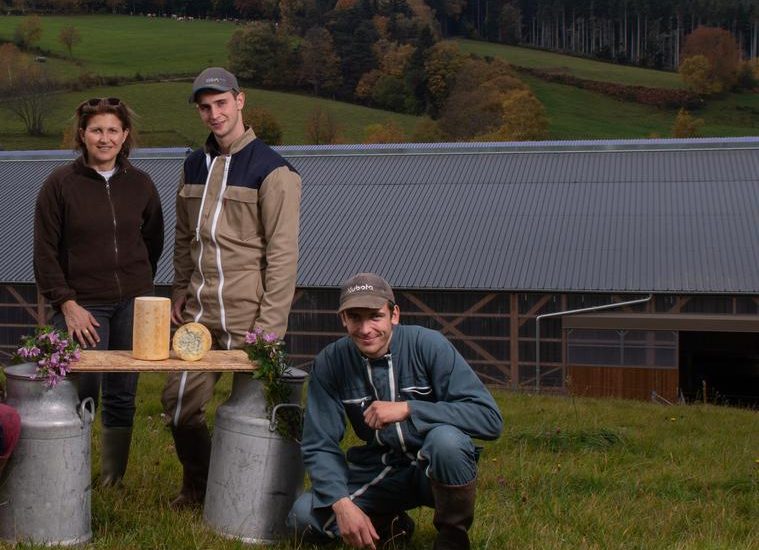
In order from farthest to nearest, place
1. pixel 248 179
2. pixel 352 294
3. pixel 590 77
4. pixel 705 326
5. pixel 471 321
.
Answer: pixel 590 77 → pixel 471 321 → pixel 705 326 → pixel 248 179 → pixel 352 294

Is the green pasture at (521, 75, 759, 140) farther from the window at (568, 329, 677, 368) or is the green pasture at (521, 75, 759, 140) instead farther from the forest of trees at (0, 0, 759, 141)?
the window at (568, 329, 677, 368)

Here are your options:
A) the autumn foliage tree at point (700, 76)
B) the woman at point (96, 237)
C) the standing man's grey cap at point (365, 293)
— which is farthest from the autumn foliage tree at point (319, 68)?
the standing man's grey cap at point (365, 293)

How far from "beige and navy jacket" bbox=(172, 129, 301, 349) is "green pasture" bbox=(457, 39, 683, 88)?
9025 cm

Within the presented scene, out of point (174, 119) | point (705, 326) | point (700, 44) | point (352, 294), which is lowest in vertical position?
point (705, 326)

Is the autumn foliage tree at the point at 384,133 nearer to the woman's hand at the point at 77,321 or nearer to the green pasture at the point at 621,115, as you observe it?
the green pasture at the point at 621,115

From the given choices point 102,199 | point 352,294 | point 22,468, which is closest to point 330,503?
point 352,294

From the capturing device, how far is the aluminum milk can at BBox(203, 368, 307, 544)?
5.02m

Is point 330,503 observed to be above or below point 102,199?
below

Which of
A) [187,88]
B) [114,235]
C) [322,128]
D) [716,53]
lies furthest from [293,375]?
[716,53]

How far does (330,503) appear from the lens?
4.74 metres

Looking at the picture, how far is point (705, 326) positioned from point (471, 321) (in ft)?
16.6

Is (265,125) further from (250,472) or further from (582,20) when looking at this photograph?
(250,472)

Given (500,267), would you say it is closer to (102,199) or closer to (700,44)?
(102,199)

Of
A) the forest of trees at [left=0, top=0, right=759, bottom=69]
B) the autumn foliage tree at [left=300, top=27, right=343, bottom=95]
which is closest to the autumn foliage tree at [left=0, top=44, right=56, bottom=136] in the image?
the forest of trees at [left=0, top=0, right=759, bottom=69]
